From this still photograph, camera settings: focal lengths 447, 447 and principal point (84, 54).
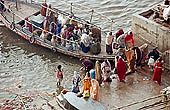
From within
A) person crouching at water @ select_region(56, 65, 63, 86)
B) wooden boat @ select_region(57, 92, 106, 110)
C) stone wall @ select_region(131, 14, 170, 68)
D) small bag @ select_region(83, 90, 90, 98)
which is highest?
stone wall @ select_region(131, 14, 170, 68)

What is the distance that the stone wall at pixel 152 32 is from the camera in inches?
711

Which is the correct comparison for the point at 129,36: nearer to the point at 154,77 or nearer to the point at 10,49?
the point at 154,77

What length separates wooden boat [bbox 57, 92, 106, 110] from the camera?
1472 centimetres

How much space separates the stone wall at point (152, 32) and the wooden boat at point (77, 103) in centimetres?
466

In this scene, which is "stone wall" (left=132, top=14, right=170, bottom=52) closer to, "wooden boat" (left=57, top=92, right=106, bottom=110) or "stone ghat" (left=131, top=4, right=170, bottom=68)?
"stone ghat" (left=131, top=4, right=170, bottom=68)

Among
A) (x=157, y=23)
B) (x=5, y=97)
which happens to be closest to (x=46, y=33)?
(x=5, y=97)

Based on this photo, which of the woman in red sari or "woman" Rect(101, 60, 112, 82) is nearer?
the woman in red sari

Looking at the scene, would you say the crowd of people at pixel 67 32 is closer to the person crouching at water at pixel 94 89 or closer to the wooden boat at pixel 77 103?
the person crouching at water at pixel 94 89

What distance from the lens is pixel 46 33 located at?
69.5 ft

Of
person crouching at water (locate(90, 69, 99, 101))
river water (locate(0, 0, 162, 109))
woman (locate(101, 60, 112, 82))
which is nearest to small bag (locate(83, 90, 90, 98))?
person crouching at water (locate(90, 69, 99, 101))

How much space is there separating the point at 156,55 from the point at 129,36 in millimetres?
1718

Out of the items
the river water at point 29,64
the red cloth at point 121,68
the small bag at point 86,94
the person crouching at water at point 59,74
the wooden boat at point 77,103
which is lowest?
the river water at point 29,64

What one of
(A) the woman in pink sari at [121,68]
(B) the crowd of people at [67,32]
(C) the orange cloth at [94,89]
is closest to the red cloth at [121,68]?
(A) the woman in pink sari at [121,68]

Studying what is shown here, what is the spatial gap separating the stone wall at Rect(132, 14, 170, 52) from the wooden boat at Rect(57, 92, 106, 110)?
466cm
